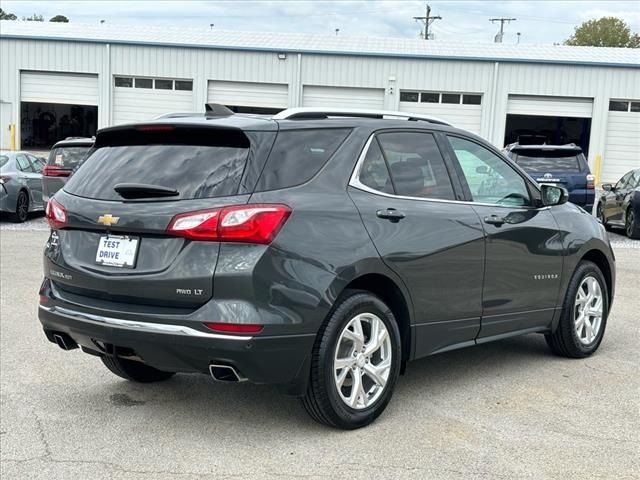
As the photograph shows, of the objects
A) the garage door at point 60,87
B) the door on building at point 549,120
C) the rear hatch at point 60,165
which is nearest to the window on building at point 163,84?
the garage door at point 60,87

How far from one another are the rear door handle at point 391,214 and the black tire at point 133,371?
1808 mm

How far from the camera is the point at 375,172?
4.45 meters

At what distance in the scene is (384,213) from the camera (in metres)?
4.32

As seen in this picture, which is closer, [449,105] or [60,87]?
[449,105]

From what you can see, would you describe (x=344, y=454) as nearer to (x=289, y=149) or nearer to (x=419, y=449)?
(x=419, y=449)

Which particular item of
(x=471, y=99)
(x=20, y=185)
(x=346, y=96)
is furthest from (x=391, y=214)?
(x=471, y=99)

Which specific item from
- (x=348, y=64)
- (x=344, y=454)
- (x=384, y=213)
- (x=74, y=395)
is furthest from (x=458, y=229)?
(x=348, y=64)

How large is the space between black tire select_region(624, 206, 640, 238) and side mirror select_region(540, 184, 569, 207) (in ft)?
30.4

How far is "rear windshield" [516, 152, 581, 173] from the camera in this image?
12.8 m

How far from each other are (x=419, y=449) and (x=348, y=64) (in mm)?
27727

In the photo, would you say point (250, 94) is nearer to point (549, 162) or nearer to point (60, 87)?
point (60, 87)

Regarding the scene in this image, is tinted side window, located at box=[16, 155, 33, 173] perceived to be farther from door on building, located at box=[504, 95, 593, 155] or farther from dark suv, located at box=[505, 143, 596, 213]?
door on building, located at box=[504, 95, 593, 155]

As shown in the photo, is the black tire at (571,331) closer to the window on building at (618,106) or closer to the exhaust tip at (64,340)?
the exhaust tip at (64,340)

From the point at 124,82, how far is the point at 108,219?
29447mm
